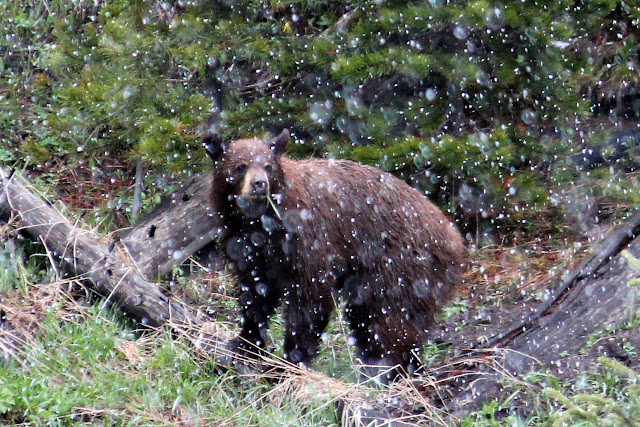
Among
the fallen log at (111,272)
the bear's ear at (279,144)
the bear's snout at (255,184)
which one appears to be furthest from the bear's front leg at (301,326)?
the bear's ear at (279,144)

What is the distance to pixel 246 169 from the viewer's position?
219 inches

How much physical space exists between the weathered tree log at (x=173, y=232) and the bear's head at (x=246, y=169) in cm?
132

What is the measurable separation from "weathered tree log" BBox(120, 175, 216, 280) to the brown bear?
1.37 metres

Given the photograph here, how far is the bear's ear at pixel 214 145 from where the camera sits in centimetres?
576

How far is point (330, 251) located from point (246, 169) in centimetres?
92

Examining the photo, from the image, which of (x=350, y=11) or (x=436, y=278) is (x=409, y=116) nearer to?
(x=350, y=11)

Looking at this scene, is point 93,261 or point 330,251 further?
point 93,261

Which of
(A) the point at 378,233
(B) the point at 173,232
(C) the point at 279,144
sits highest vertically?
(C) the point at 279,144

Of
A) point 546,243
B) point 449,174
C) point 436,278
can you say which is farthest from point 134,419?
point 546,243

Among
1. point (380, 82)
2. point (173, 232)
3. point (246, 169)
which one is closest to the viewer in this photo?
point (246, 169)

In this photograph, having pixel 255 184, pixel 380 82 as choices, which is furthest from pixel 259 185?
pixel 380 82

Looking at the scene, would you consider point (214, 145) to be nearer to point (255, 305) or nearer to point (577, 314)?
point (255, 305)

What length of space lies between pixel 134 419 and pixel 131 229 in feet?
9.57

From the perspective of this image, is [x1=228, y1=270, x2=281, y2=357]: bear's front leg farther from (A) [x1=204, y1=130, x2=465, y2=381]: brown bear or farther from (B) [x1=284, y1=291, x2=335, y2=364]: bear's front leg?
(B) [x1=284, y1=291, x2=335, y2=364]: bear's front leg
